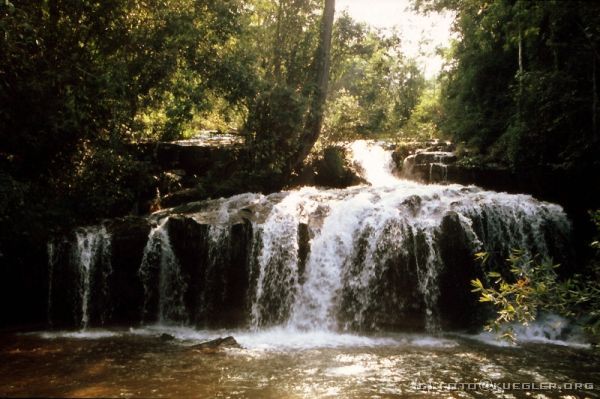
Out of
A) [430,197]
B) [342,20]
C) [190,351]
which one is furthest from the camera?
[342,20]

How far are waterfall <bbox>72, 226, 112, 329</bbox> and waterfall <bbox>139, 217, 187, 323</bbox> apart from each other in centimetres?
92

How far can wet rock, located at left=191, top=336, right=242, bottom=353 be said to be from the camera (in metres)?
8.81

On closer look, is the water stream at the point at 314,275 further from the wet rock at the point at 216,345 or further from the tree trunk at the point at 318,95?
the tree trunk at the point at 318,95

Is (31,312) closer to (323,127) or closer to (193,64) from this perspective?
(193,64)

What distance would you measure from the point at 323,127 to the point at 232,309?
10311mm

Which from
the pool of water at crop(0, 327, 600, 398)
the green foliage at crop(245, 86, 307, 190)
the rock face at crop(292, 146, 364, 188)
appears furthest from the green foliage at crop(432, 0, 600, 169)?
the green foliage at crop(245, 86, 307, 190)

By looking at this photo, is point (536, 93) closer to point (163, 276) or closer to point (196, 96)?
point (196, 96)

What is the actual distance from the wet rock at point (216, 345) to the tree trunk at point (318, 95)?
9840 millimetres

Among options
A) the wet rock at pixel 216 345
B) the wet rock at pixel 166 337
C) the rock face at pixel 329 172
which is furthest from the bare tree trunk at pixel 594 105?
the wet rock at pixel 166 337

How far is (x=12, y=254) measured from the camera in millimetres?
11617

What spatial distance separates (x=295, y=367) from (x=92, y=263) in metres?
6.59

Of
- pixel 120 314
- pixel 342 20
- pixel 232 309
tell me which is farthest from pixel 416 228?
pixel 342 20

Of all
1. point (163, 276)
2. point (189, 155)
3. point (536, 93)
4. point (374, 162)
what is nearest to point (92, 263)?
point (163, 276)

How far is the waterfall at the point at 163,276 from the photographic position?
11.9 metres
